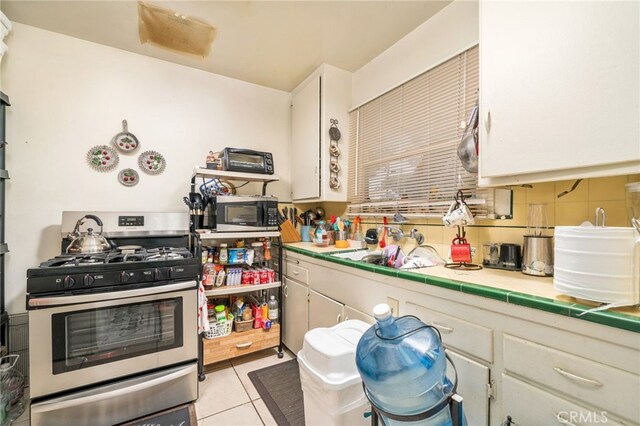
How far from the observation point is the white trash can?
1.06 metres

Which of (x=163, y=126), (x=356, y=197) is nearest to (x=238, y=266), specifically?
(x=356, y=197)

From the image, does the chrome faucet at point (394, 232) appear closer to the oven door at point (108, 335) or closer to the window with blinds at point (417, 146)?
the window with blinds at point (417, 146)

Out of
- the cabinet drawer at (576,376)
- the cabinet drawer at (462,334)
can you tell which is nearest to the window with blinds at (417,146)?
the cabinet drawer at (462,334)

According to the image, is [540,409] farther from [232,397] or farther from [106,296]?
[106,296]

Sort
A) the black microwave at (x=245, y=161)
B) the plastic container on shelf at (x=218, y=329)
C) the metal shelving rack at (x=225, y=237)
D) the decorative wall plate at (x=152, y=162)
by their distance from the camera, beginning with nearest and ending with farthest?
the metal shelving rack at (x=225, y=237)
the plastic container on shelf at (x=218, y=329)
the black microwave at (x=245, y=161)
the decorative wall plate at (x=152, y=162)

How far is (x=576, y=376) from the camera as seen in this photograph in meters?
0.79

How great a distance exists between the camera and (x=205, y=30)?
196 centimetres

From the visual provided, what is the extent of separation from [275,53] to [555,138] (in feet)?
6.78

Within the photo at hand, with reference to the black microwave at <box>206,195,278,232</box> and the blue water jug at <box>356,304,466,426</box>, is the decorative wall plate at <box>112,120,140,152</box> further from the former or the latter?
the blue water jug at <box>356,304,466,426</box>

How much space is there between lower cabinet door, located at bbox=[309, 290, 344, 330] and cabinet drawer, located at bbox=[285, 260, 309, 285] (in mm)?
132

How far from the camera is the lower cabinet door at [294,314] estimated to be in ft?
6.80

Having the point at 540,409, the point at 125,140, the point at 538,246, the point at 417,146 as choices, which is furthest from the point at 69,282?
the point at 538,246

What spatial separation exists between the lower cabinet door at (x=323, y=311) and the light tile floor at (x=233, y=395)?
23.1 inches

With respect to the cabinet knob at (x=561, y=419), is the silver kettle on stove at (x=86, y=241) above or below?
above
